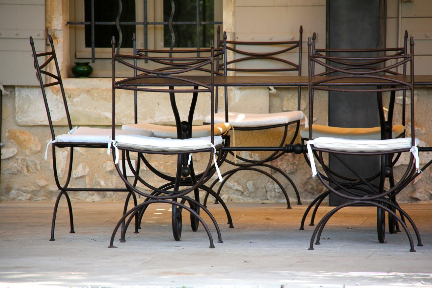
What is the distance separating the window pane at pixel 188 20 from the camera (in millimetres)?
4820

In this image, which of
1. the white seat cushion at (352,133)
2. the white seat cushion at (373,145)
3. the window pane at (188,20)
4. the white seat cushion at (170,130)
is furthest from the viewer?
the window pane at (188,20)

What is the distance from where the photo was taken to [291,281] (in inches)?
90.7

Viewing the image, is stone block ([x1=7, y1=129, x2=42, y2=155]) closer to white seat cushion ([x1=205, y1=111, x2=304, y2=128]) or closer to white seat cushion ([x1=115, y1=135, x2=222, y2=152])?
white seat cushion ([x1=205, y1=111, x2=304, y2=128])

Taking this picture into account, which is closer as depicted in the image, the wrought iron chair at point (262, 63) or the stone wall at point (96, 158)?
the wrought iron chair at point (262, 63)

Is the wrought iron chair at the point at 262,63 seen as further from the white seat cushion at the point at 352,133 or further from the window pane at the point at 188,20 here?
the white seat cushion at the point at 352,133

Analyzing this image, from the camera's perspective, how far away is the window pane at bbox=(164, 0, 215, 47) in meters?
4.82

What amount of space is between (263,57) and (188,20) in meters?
0.71

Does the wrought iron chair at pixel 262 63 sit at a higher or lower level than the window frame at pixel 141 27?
lower

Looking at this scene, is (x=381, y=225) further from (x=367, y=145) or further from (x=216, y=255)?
(x=216, y=255)

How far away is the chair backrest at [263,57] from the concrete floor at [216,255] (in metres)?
1.15

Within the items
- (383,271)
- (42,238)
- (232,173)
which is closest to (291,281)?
(383,271)

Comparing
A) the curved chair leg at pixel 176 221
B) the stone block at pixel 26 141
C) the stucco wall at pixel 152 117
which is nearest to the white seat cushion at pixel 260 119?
the stucco wall at pixel 152 117

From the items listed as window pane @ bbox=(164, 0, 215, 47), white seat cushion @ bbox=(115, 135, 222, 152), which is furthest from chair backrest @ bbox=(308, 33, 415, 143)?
window pane @ bbox=(164, 0, 215, 47)

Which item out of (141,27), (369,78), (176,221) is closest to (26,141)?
(141,27)
